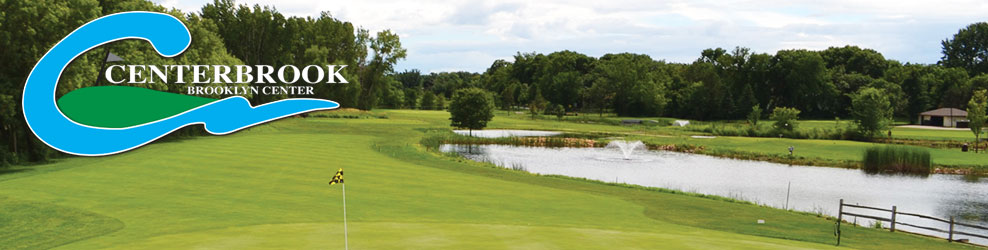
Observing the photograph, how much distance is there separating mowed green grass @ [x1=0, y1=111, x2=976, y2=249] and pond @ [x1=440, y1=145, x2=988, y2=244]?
5947 millimetres

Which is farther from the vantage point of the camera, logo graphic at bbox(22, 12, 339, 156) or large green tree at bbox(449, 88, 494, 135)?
large green tree at bbox(449, 88, 494, 135)

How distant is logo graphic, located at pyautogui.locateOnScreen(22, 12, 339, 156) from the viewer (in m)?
32.5

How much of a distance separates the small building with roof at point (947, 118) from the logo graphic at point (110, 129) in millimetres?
95487

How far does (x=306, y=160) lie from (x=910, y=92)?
115 m


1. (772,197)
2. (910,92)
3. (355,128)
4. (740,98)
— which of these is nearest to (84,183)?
(772,197)

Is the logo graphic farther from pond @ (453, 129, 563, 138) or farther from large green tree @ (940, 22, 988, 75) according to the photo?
large green tree @ (940, 22, 988, 75)

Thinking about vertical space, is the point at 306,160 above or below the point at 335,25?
below

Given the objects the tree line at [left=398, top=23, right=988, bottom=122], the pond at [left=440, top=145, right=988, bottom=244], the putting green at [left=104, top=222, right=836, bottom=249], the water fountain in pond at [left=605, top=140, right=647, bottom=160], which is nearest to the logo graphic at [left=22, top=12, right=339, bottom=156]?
the pond at [left=440, top=145, right=988, bottom=244]

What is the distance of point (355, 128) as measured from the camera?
75.8 m

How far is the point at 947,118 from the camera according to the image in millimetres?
100812

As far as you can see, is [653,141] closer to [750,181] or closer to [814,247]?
[750,181]

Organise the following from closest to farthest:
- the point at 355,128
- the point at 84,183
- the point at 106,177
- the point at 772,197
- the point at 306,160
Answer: the point at 84,183
the point at 106,177
the point at 772,197
the point at 306,160
the point at 355,128

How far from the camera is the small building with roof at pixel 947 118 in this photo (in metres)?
97.8

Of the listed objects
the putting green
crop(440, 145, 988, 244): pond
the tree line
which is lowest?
crop(440, 145, 988, 244): pond
